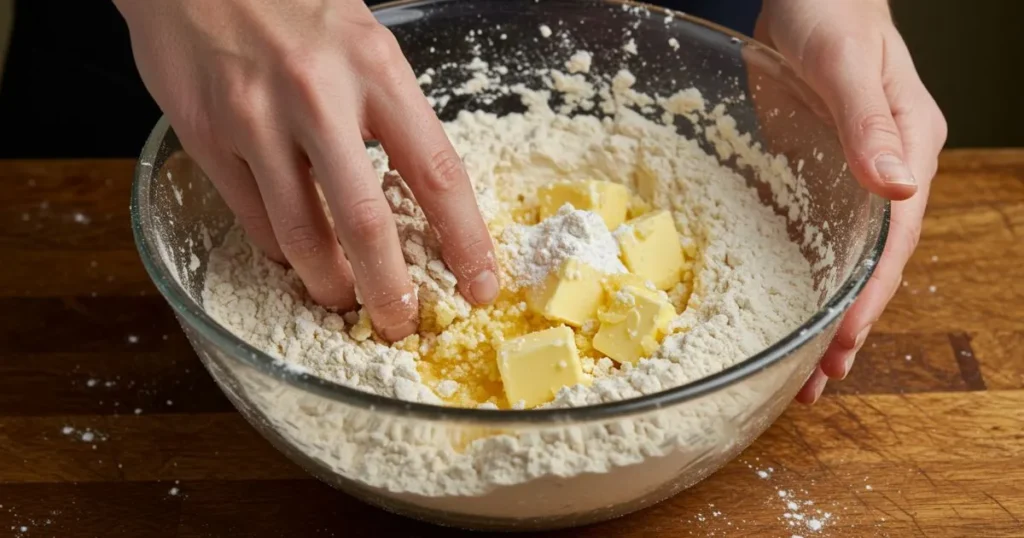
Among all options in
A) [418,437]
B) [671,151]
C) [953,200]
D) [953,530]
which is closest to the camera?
[418,437]

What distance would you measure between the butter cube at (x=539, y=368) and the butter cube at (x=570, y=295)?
8 cm

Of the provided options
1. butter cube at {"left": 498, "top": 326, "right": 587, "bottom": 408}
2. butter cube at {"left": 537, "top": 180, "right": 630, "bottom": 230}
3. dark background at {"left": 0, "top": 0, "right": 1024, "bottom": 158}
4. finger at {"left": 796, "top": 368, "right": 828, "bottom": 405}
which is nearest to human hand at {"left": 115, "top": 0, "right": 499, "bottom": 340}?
butter cube at {"left": 498, "top": 326, "right": 587, "bottom": 408}

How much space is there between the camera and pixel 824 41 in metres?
1.30

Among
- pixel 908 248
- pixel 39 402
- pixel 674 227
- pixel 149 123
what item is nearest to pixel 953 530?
pixel 908 248

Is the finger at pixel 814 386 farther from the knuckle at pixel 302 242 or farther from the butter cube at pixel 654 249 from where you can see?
the knuckle at pixel 302 242

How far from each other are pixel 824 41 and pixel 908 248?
11.8 inches

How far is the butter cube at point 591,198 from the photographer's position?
4.53ft

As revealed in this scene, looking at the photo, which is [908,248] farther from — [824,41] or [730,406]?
[730,406]

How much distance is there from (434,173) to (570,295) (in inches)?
9.2

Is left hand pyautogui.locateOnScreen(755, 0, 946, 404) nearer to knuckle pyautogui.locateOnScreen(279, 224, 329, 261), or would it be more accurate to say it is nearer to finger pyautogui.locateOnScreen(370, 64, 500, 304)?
finger pyautogui.locateOnScreen(370, 64, 500, 304)

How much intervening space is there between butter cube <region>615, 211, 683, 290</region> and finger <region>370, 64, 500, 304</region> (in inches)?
7.9

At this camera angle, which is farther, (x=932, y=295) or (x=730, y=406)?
(x=932, y=295)

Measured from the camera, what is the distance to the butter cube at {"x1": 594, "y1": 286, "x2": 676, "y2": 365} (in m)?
1.16

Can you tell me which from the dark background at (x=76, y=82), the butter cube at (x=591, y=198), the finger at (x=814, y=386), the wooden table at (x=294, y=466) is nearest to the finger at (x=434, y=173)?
the butter cube at (x=591, y=198)
